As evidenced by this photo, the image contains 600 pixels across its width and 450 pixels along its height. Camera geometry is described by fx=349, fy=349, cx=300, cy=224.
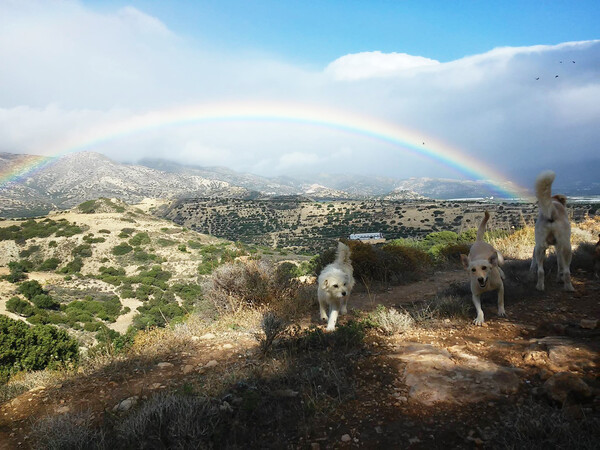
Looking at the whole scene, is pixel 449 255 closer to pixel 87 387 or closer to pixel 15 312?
pixel 87 387

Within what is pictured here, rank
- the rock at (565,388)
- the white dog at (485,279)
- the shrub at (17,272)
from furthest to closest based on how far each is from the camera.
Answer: the shrub at (17,272) → the white dog at (485,279) → the rock at (565,388)

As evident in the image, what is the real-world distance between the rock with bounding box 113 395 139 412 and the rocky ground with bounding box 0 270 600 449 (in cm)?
1

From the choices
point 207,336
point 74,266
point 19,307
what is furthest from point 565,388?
point 74,266

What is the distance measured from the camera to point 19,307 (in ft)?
80.1

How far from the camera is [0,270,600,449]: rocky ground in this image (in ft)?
8.98

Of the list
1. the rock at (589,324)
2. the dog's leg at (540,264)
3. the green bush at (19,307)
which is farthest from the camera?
the green bush at (19,307)

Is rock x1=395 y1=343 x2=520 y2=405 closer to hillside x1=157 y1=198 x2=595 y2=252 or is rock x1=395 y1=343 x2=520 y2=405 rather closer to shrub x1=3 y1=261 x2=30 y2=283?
shrub x1=3 y1=261 x2=30 y2=283

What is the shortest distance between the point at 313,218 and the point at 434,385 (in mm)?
65090

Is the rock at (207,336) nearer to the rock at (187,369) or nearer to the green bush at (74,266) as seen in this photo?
the rock at (187,369)

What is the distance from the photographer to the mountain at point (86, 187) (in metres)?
118

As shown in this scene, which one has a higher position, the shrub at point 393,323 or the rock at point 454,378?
the rock at point 454,378

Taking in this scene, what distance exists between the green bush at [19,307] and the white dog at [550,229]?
2936 centimetres

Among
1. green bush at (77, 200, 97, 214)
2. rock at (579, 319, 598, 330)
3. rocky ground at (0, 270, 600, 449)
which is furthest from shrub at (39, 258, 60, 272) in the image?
rock at (579, 319, 598, 330)

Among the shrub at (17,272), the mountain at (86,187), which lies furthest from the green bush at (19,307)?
the mountain at (86,187)
